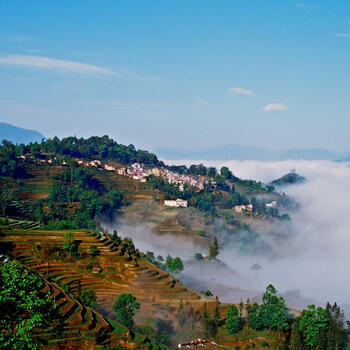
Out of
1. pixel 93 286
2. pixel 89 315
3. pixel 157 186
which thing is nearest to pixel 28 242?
pixel 93 286

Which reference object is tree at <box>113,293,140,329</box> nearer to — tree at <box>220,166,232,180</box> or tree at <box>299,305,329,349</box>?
tree at <box>299,305,329,349</box>

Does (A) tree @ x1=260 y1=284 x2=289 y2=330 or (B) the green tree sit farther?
(B) the green tree

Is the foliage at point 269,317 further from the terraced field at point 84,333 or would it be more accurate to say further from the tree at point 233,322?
the terraced field at point 84,333

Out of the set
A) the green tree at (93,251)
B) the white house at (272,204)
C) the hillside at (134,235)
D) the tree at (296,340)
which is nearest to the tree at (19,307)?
the hillside at (134,235)

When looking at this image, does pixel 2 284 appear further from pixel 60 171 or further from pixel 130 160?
pixel 130 160

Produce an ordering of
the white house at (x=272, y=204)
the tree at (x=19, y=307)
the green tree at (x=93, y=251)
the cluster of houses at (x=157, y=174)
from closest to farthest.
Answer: the tree at (x=19, y=307)
the green tree at (x=93, y=251)
the cluster of houses at (x=157, y=174)
the white house at (x=272, y=204)

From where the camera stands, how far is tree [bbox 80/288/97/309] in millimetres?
39094

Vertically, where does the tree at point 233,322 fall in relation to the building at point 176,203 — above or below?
below

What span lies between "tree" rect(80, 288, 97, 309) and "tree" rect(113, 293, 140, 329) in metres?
1.70

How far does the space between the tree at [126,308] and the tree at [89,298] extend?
170 cm

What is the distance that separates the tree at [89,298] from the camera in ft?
128

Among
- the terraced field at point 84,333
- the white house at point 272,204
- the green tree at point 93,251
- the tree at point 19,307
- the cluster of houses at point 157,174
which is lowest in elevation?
the terraced field at point 84,333

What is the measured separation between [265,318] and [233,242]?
59.2 meters

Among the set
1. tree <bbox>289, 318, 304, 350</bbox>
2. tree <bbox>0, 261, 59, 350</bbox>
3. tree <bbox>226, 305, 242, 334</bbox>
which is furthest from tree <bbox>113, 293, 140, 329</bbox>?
tree <bbox>0, 261, 59, 350</bbox>
